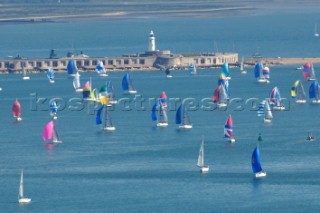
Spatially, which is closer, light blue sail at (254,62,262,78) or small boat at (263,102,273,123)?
small boat at (263,102,273,123)

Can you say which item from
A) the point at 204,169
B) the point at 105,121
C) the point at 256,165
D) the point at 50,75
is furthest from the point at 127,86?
the point at 256,165

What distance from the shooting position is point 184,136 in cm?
12681

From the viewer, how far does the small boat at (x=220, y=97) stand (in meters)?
147

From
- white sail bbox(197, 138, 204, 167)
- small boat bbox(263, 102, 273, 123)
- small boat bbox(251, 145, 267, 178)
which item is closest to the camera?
small boat bbox(251, 145, 267, 178)

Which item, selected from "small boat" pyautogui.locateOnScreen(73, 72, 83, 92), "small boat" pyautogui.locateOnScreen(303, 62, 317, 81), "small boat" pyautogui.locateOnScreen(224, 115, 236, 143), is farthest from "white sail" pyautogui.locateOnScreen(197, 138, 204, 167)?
"small boat" pyautogui.locateOnScreen(303, 62, 317, 81)

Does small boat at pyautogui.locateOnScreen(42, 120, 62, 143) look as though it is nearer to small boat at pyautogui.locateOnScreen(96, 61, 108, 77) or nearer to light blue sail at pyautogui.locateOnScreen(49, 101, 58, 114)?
light blue sail at pyautogui.locateOnScreen(49, 101, 58, 114)

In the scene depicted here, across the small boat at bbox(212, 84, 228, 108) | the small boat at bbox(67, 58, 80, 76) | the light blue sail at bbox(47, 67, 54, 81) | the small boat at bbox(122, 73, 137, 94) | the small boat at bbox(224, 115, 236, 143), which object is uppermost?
the small boat at bbox(67, 58, 80, 76)

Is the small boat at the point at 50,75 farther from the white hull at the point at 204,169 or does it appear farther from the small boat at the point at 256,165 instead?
the small boat at the point at 256,165

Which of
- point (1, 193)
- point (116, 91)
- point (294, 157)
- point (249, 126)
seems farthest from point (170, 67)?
point (1, 193)

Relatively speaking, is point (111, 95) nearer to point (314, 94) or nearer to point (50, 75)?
point (314, 94)

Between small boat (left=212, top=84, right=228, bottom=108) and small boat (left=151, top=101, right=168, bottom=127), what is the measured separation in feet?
38.9

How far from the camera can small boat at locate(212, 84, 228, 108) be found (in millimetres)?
146875

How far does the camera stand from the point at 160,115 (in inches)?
5251

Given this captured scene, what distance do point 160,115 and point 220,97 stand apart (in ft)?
49.8
